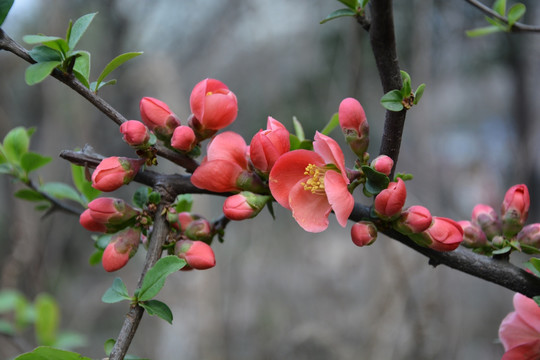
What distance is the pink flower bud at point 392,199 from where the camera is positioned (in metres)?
0.45

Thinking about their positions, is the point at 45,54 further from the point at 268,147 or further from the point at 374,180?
the point at 374,180

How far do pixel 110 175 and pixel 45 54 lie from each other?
147 mm

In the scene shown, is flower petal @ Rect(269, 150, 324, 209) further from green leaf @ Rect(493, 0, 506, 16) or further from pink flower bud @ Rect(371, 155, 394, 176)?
green leaf @ Rect(493, 0, 506, 16)

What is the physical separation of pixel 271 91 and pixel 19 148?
366 centimetres

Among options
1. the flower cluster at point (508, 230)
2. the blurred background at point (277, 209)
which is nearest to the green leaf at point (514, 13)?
the flower cluster at point (508, 230)

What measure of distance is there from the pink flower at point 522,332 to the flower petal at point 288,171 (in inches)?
12.2

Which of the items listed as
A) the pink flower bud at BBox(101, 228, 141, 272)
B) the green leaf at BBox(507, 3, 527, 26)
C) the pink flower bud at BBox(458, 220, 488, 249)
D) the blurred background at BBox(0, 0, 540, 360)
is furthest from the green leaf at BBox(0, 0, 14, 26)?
the blurred background at BBox(0, 0, 540, 360)

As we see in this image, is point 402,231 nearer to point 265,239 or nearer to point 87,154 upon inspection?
point 87,154

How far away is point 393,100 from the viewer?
43 cm

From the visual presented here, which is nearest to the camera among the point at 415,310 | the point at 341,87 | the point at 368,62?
the point at 415,310

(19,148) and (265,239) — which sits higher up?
(19,148)

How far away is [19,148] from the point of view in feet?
2.38

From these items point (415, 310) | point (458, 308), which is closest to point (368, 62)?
point (458, 308)

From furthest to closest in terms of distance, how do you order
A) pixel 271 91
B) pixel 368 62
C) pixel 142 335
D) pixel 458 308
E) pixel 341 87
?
pixel 271 91 → pixel 368 62 → pixel 341 87 → pixel 142 335 → pixel 458 308
